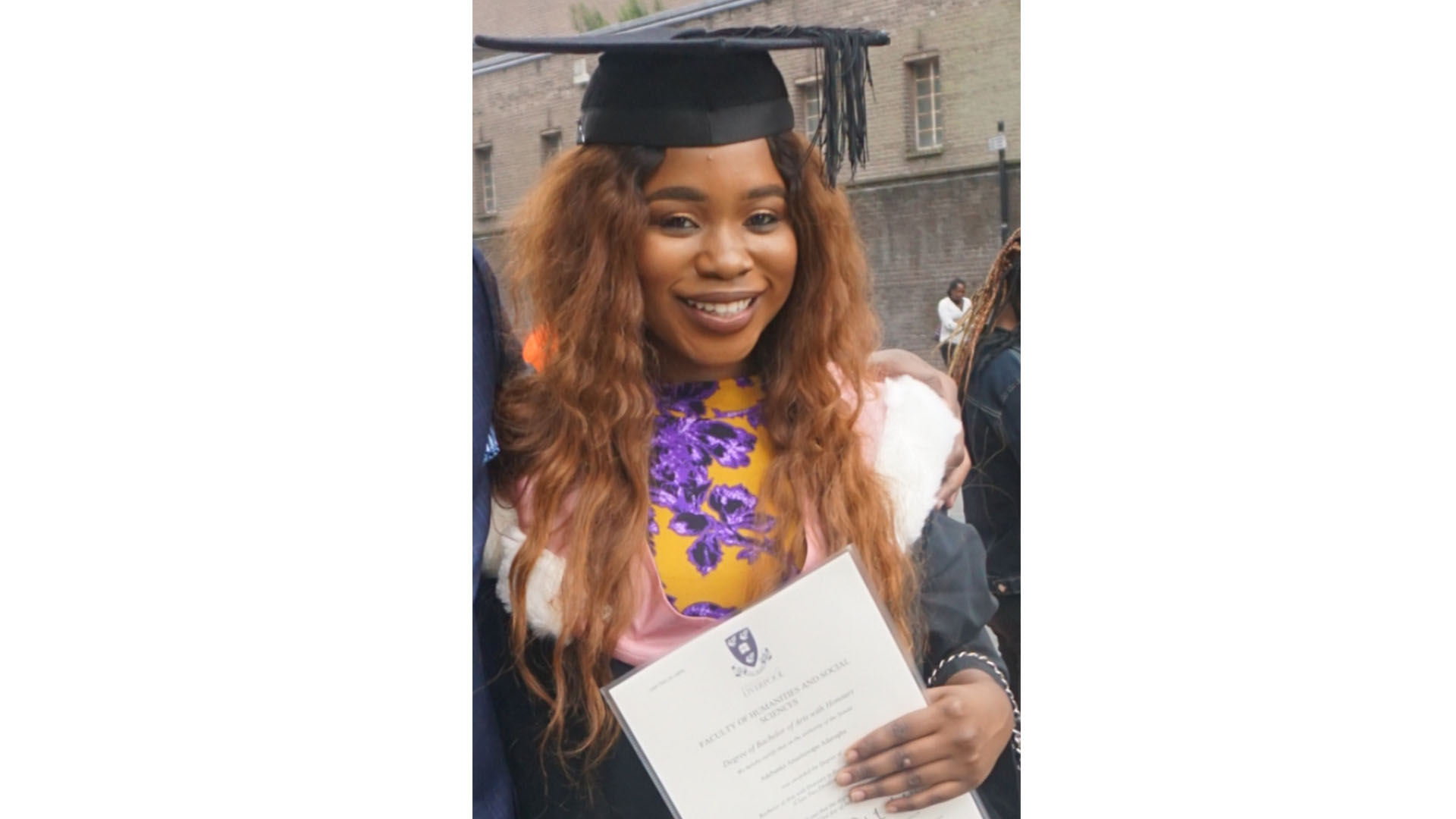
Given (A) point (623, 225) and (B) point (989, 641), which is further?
(B) point (989, 641)

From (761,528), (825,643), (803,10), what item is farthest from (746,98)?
(825,643)

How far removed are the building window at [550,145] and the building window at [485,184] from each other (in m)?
0.10

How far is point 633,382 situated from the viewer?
2.00 m

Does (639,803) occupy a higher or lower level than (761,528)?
lower

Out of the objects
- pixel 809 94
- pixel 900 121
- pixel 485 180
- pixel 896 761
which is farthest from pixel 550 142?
pixel 896 761

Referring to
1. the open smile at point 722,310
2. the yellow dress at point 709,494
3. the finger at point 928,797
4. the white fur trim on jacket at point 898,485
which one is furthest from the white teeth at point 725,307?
the finger at point 928,797

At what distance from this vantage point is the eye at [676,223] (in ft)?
6.37

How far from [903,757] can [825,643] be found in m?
0.19

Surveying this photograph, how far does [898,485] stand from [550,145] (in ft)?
2.19

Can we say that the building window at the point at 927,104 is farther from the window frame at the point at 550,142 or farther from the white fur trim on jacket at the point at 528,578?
the white fur trim on jacket at the point at 528,578

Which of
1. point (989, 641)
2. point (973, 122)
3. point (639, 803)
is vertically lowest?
point (639, 803)

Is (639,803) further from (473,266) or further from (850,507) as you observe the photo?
(473,266)

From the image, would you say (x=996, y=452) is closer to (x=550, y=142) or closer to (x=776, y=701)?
(x=776, y=701)

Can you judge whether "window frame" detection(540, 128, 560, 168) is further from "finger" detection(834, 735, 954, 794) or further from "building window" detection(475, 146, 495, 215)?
"finger" detection(834, 735, 954, 794)
